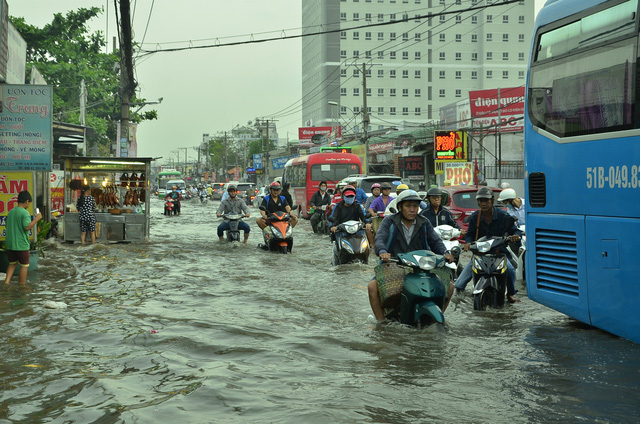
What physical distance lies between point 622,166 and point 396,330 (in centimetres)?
275

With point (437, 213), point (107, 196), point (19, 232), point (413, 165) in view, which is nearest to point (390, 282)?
point (437, 213)

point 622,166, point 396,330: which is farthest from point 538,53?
point 396,330

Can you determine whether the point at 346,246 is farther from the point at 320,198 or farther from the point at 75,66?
the point at 75,66

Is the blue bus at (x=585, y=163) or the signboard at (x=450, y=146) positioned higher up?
the signboard at (x=450, y=146)

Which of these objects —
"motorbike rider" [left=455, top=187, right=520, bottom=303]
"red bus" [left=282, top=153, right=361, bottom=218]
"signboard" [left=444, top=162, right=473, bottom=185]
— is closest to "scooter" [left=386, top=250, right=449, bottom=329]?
"motorbike rider" [left=455, top=187, right=520, bottom=303]

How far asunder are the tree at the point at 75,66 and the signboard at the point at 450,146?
18427mm

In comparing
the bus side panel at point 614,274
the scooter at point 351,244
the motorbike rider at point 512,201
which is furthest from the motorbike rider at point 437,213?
the bus side panel at point 614,274

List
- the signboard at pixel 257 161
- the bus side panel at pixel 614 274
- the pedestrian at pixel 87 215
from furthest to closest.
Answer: the signboard at pixel 257 161 → the pedestrian at pixel 87 215 → the bus side panel at pixel 614 274

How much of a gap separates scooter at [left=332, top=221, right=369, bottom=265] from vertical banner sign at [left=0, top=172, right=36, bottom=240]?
5495 millimetres

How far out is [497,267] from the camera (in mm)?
8992

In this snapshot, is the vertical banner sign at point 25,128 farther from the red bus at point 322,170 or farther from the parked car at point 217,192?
the parked car at point 217,192

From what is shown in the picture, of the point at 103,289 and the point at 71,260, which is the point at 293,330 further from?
the point at 71,260

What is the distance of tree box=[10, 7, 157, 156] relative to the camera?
47750 millimetres

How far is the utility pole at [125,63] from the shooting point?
18.5 m
